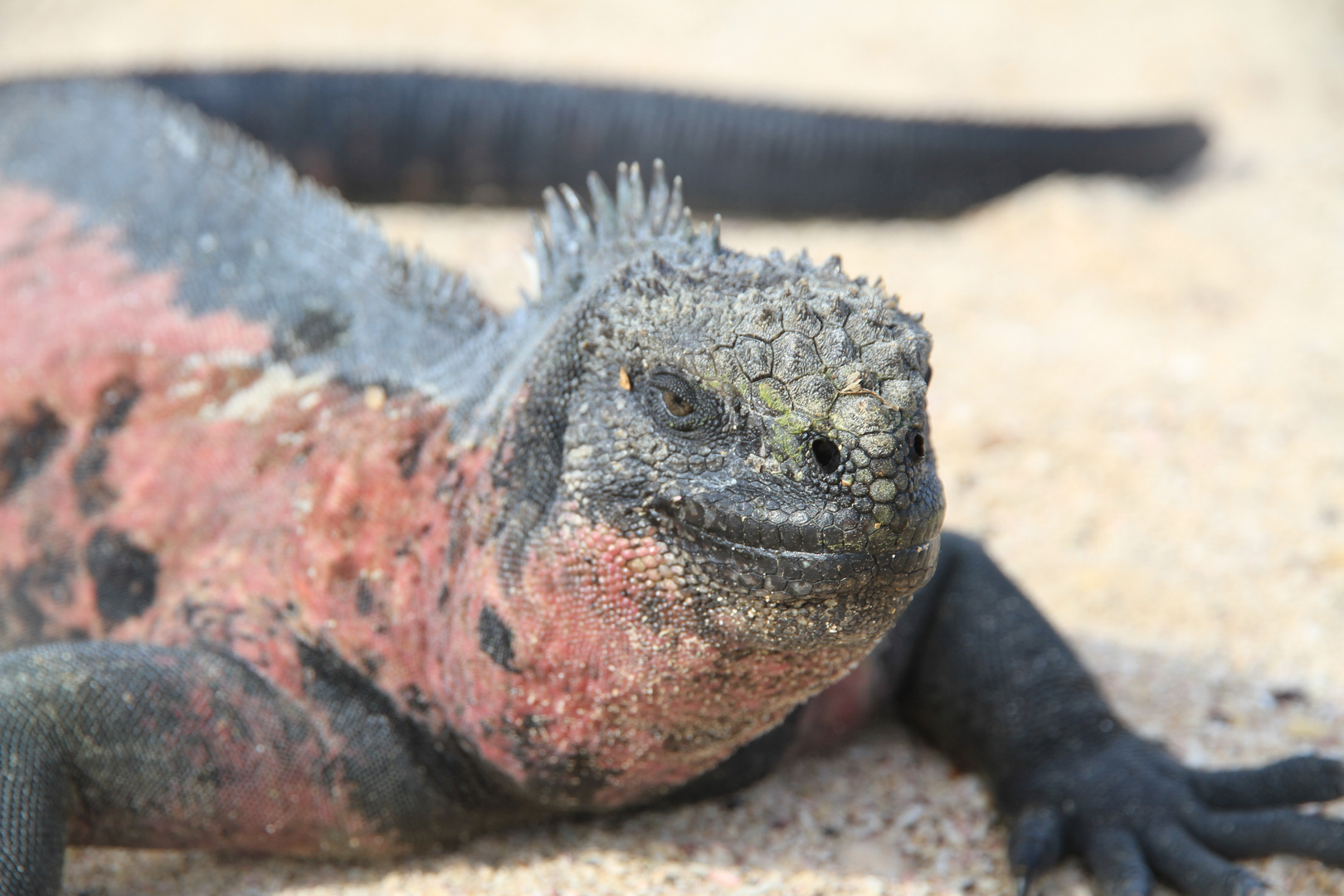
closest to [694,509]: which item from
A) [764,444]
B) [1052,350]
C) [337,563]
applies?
[764,444]

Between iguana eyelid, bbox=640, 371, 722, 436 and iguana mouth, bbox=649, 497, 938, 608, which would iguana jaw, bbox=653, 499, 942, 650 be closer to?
iguana mouth, bbox=649, 497, 938, 608

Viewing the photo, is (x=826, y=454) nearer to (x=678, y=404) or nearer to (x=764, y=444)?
(x=764, y=444)

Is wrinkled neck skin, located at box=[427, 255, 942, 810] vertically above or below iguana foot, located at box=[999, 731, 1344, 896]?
above

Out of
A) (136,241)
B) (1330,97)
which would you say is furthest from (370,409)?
(1330,97)

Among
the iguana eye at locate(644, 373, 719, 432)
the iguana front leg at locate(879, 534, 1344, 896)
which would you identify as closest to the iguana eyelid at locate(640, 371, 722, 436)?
the iguana eye at locate(644, 373, 719, 432)

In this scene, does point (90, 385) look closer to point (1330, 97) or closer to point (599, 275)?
point (599, 275)

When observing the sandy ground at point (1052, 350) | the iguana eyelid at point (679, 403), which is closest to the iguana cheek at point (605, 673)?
the iguana eyelid at point (679, 403)
